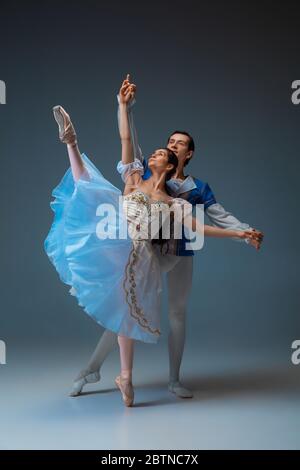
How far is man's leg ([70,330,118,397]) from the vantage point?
15.3 ft

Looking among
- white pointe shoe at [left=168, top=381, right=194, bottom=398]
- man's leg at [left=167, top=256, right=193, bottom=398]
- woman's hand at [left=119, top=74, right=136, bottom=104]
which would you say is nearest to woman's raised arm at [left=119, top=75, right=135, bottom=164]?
woman's hand at [left=119, top=74, right=136, bottom=104]

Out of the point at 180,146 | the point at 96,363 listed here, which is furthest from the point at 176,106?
the point at 96,363

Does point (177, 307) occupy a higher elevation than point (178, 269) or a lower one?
lower

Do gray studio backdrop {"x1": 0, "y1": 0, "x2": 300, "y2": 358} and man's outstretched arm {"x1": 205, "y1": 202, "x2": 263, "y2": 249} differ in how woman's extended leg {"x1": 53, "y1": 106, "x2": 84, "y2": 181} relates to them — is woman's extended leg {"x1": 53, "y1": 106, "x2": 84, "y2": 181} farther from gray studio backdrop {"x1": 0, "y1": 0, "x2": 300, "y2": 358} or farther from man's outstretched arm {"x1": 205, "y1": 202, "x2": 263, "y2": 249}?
gray studio backdrop {"x1": 0, "y1": 0, "x2": 300, "y2": 358}

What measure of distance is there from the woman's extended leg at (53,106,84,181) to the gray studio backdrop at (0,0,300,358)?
250cm

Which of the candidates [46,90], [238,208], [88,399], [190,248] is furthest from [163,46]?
[88,399]

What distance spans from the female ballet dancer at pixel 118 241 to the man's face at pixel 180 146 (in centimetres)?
15

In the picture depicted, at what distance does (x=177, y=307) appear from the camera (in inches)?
185

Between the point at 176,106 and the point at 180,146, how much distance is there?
7.89ft

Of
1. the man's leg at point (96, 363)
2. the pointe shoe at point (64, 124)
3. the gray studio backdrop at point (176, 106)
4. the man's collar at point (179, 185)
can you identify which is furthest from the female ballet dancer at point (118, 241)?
the gray studio backdrop at point (176, 106)

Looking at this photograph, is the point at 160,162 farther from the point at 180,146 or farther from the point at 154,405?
the point at 154,405

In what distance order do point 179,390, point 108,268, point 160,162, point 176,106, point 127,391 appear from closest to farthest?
point 108,268 → point 127,391 → point 160,162 → point 179,390 → point 176,106

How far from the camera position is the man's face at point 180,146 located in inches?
184

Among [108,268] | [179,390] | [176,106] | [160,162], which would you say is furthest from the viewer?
[176,106]
